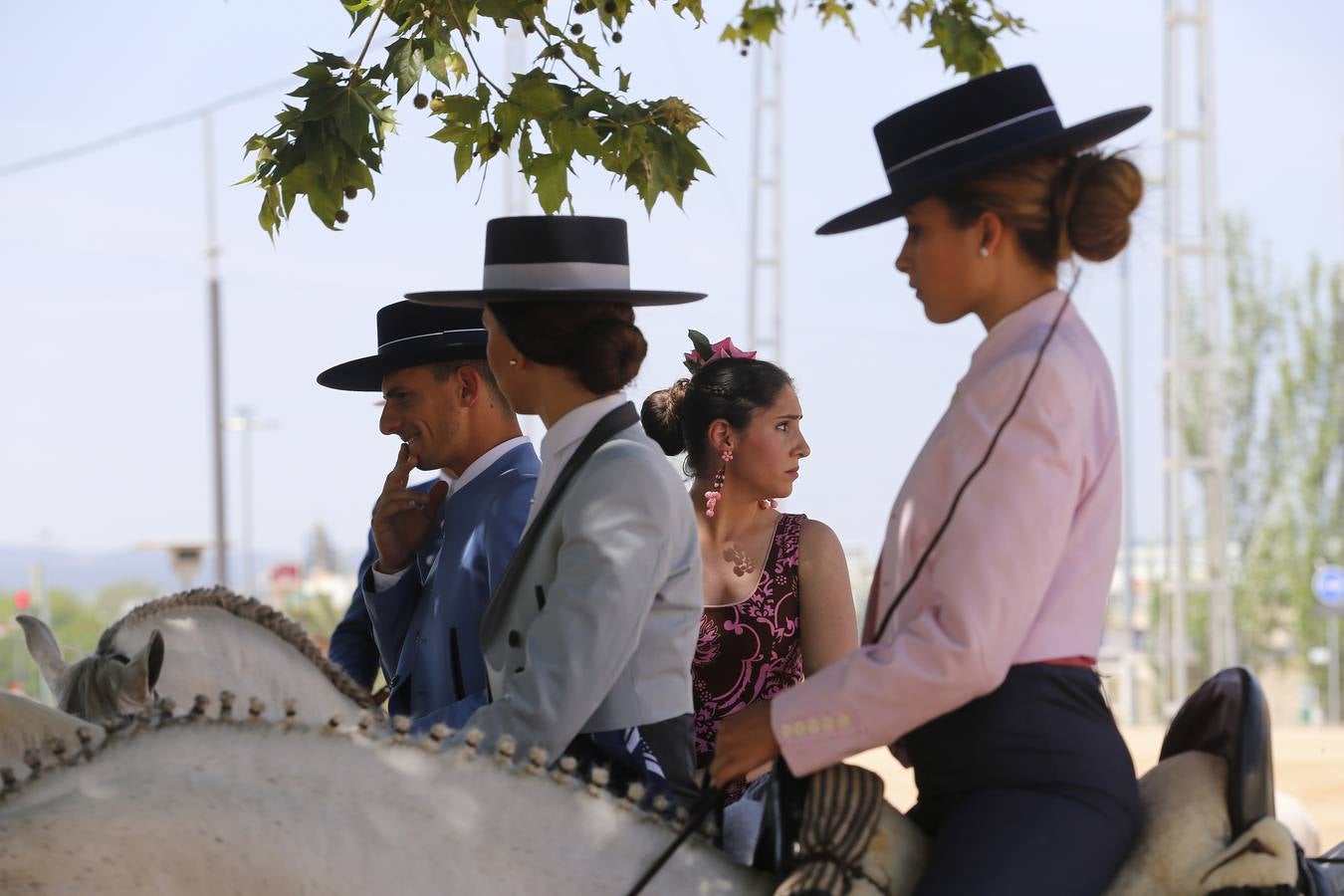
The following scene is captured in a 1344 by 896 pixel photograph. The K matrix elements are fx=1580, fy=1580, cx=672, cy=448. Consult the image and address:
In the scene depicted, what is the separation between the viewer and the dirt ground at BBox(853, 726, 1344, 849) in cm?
1522

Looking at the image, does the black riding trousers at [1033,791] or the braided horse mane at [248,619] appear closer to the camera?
the black riding trousers at [1033,791]

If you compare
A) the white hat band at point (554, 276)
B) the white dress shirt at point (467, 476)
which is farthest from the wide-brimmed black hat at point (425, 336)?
the white hat band at point (554, 276)

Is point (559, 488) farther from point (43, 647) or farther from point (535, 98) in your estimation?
point (43, 647)

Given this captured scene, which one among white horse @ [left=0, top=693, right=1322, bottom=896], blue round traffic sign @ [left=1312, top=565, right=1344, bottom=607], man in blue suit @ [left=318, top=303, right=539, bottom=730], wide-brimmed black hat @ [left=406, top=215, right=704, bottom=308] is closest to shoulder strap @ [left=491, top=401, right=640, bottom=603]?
wide-brimmed black hat @ [left=406, top=215, right=704, bottom=308]

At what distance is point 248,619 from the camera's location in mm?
3777

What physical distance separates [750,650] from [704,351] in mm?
1006

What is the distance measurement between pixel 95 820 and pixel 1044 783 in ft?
3.90

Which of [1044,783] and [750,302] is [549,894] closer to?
[1044,783]

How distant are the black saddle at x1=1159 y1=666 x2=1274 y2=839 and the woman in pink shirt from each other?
139 mm

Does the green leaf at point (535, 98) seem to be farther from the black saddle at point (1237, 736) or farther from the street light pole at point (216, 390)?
the street light pole at point (216, 390)

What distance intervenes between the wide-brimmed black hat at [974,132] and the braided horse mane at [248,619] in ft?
6.08

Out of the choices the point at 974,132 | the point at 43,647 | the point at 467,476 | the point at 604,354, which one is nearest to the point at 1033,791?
the point at 974,132

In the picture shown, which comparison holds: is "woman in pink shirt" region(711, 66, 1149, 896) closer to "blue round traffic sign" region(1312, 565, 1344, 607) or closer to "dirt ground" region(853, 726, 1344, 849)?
"dirt ground" region(853, 726, 1344, 849)

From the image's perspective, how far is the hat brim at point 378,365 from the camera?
12.4ft
